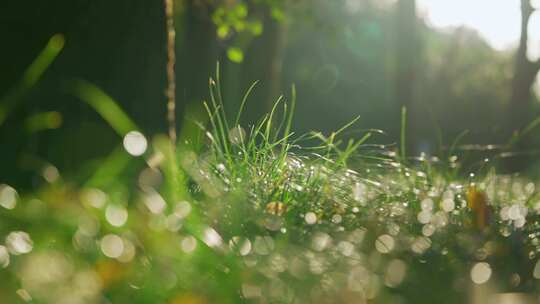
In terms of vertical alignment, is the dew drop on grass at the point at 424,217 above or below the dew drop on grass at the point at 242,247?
below

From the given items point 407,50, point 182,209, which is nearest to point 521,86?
point 407,50

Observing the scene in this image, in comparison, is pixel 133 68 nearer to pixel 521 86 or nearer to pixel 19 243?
pixel 19 243

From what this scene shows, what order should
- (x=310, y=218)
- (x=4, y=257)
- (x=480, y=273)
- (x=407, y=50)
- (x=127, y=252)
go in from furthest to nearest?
(x=407, y=50), (x=310, y=218), (x=480, y=273), (x=127, y=252), (x=4, y=257)

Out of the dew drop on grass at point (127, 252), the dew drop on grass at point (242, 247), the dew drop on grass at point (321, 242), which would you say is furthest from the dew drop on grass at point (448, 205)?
the dew drop on grass at point (127, 252)

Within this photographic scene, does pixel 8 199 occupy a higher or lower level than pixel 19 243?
lower

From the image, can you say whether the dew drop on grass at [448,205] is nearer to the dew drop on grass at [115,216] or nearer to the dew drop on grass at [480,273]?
the dew drop on grass at [480,273]

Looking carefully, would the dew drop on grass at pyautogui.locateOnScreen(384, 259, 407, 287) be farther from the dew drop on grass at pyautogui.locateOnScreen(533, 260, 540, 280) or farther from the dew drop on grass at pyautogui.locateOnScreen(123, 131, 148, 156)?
the dew drop on grass at pyautogui.locateOnScreen(123, 131, 148, 156)

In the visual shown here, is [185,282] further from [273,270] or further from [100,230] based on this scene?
[100,230]

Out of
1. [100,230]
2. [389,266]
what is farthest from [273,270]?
[100,230]

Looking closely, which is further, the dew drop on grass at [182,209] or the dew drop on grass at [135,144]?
the dew drop on grass at [135,144]
